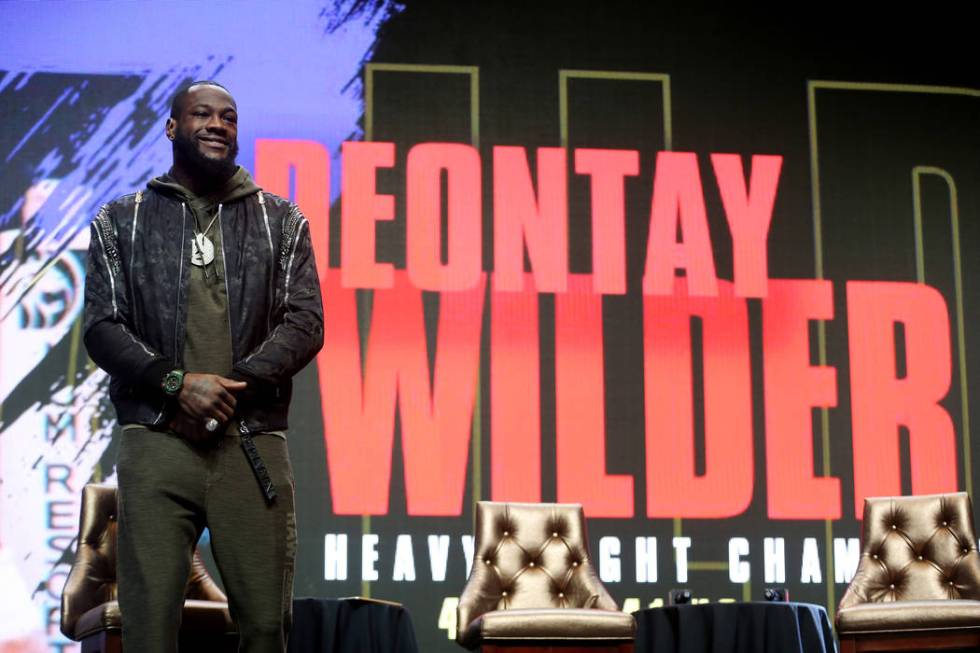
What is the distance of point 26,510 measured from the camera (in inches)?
200

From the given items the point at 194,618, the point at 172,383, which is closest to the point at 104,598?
the point at 194,618

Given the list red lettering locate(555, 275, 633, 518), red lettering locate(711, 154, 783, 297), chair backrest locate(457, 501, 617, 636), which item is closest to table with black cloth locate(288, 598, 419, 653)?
chair backrest locate(457, 501, 617, 636)

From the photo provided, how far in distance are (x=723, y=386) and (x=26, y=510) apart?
3.13 meters

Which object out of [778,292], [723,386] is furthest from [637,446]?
[778,292]

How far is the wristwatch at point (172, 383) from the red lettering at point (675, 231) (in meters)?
3.62

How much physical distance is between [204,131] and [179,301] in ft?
1.13

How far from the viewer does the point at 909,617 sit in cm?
388

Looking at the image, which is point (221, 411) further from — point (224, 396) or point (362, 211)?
point (362, 211)

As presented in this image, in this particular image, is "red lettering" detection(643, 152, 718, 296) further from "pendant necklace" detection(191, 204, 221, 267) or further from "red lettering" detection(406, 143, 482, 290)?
"pendant necklace" detection(191, 204, 221, 267)

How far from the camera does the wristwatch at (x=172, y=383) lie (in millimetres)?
2148

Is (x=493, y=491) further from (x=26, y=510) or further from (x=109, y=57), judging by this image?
(x=109, y=57)

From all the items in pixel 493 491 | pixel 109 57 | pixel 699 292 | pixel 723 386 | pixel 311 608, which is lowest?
pixel 311 608

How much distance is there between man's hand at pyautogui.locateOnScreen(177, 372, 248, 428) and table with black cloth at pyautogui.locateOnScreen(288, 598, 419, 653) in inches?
59.5

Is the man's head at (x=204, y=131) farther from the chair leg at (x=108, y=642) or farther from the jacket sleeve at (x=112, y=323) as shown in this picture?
the chair leg at (x=108, y=642)
